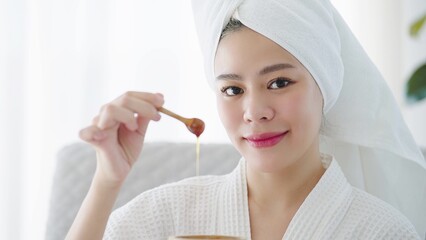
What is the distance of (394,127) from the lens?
1.85 meters

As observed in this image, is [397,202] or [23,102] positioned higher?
[23,102]

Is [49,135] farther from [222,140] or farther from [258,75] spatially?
[258,75]

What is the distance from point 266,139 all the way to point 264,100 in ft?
0.27

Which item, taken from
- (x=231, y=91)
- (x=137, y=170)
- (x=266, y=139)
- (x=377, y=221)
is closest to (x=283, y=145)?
(x=266, y=139)

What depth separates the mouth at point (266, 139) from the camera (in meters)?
1.60

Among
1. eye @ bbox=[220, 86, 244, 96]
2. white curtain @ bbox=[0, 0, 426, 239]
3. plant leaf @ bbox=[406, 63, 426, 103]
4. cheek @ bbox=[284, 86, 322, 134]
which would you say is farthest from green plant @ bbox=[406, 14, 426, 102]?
white curtain @ bbox=[0, 0, 426, 239]

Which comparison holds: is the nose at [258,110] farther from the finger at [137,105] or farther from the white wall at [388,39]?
the white wall at [388,39]

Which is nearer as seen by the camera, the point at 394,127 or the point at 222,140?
the point at 394,127

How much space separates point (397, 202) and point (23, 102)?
4.83 ft

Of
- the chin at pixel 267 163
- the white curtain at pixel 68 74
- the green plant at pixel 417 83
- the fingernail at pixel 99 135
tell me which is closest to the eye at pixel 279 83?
the chin at pixel 267 163

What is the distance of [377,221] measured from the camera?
1724 millimetres

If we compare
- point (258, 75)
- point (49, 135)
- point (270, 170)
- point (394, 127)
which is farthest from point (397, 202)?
point (49, 135)

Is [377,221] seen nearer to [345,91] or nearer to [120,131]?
[345,91]

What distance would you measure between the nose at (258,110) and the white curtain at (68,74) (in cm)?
139
